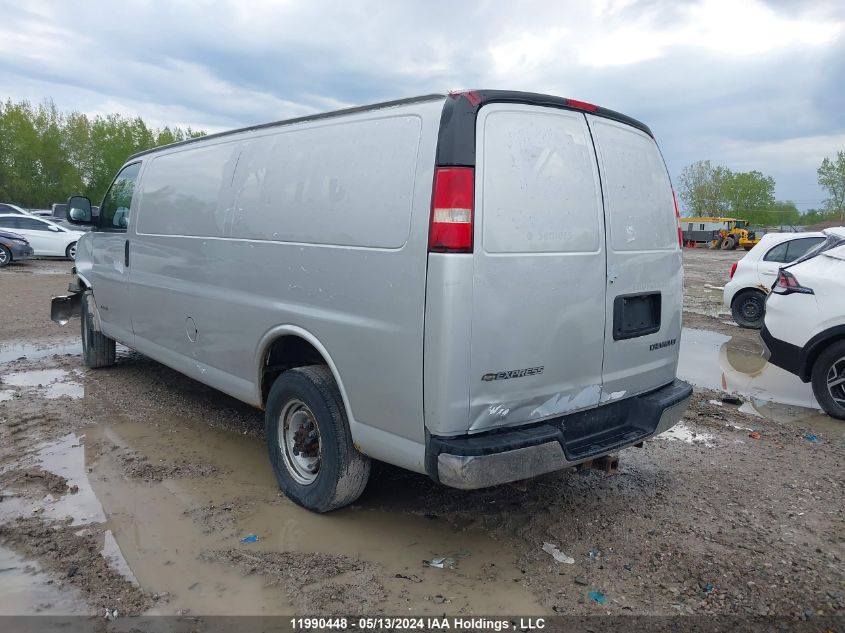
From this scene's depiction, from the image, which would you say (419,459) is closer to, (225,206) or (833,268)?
(225,206)

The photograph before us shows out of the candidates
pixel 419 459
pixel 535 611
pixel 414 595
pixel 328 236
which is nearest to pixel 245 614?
pixel 414 595

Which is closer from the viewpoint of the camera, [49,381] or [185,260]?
[185,260]

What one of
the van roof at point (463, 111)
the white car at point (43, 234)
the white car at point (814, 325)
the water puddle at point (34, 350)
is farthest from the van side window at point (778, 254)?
the white car at point (43, 234)

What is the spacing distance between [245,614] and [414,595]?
775mm

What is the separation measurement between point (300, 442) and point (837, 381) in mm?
5156

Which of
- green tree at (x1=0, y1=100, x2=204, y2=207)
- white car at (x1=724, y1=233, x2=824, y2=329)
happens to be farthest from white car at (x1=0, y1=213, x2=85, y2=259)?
green tree at (x1=0, y1=100, x2=204, y2=207)

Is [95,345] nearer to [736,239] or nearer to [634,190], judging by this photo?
[634,190]

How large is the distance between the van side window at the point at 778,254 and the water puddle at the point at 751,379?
1584mm

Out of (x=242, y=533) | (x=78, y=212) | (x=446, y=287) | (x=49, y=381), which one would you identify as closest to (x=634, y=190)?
(x=446, y=287)

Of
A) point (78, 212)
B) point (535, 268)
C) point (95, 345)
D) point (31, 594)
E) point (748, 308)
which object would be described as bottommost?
point (31, 594)

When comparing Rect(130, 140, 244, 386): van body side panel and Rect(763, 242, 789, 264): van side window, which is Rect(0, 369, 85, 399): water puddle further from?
Rect(763, 242, 789, 264): van side window

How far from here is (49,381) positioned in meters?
6.92

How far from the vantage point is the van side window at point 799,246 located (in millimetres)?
10633

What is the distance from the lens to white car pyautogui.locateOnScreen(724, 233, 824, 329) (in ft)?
35.6
